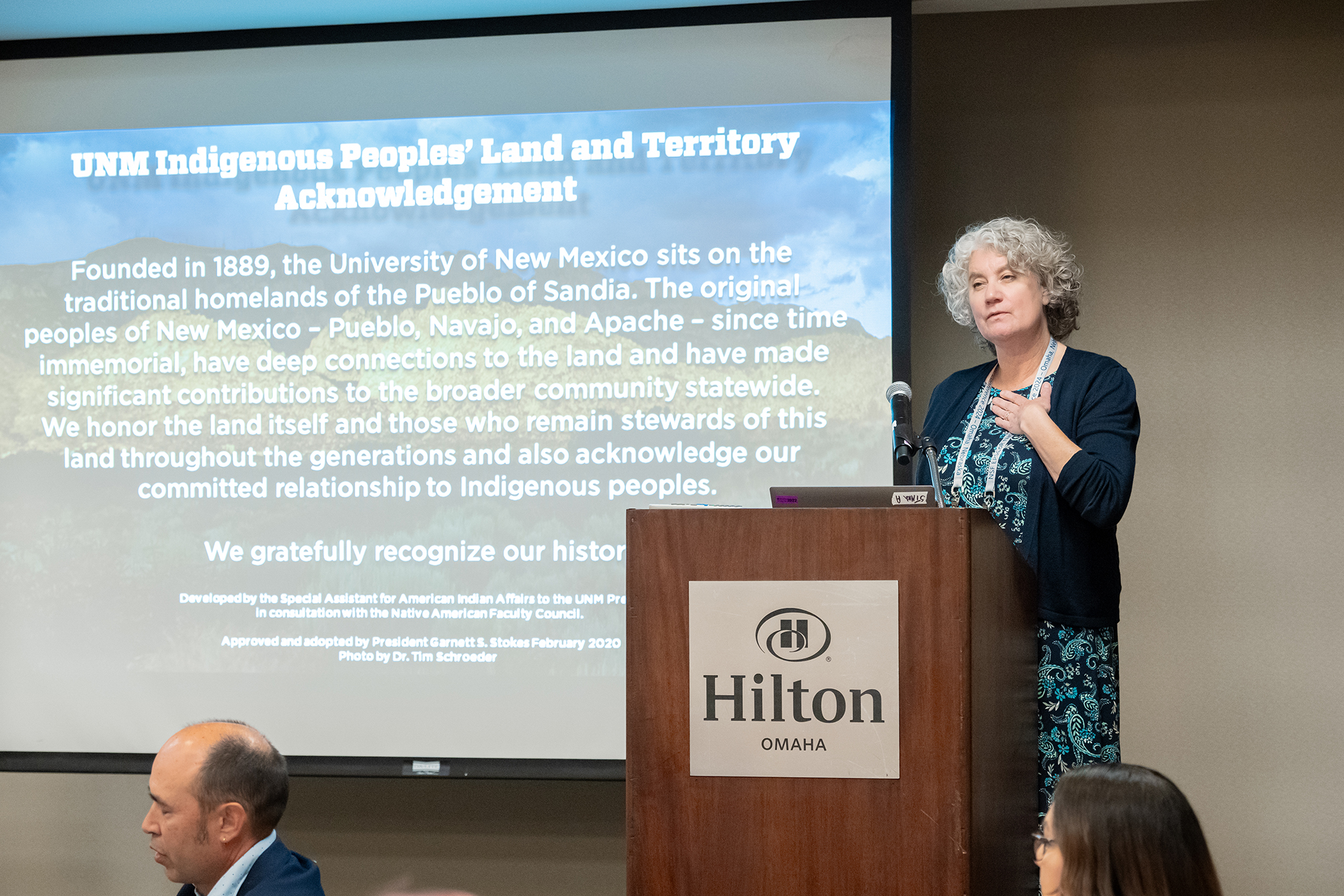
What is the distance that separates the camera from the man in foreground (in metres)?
1.86

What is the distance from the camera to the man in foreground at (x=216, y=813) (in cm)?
186

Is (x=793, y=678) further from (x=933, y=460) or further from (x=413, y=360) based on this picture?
(x=413, y=360)

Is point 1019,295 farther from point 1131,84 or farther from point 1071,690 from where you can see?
point 1131,84

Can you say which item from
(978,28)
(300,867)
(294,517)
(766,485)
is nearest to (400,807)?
(294,517)

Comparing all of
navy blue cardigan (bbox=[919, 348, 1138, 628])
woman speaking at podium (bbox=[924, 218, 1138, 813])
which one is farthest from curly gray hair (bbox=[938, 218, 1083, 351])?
navy blue cardigan (bbox=[919, 348, 1138, 628])

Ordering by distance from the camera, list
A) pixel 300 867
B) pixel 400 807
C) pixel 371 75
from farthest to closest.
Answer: pixel 400 807
pixel 371 75
pixel 300 867

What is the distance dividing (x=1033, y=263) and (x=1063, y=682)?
825mm

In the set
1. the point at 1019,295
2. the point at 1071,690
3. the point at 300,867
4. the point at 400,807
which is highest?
the point at 1019,295

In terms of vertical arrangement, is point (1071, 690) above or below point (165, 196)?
below

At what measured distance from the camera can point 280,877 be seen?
1.80m

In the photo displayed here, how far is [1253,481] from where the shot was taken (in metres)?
3.40

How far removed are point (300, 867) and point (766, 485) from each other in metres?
1.64

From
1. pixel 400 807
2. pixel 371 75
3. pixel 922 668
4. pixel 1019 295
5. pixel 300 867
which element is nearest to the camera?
pixel 922 668

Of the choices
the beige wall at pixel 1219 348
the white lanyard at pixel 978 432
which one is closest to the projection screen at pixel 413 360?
the beige wall at pixel 1219 348
